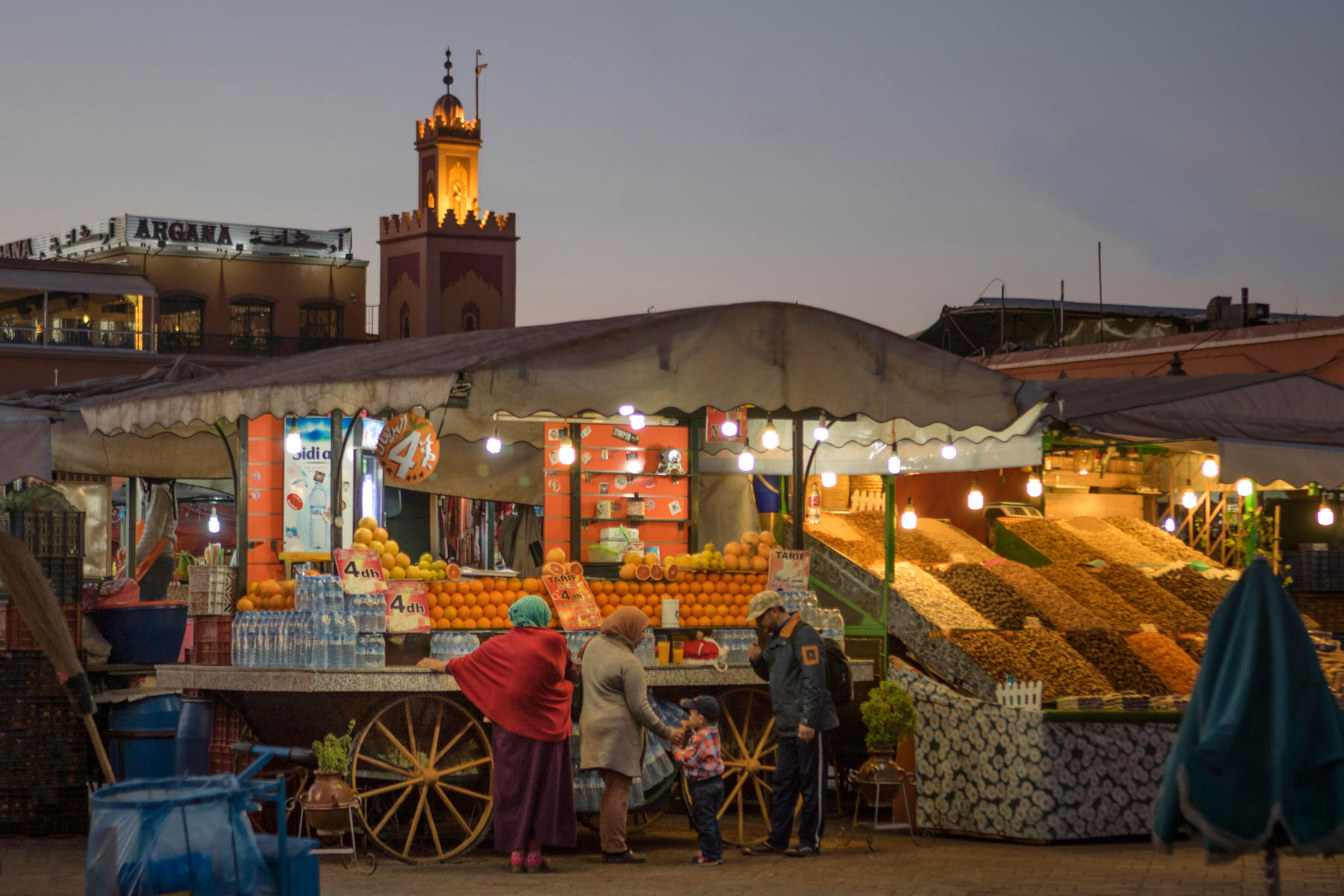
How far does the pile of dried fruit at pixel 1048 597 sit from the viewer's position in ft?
33.9

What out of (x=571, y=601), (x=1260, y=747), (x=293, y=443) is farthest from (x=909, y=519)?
(x=1260, y=747)

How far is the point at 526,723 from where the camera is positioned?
7645mm

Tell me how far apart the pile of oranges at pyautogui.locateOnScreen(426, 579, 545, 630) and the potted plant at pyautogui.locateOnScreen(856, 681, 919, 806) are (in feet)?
6.09

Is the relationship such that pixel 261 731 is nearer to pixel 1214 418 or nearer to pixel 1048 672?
pixel 1048 672

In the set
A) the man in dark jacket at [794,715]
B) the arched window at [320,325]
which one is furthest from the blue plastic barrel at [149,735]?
the arched window at [320,325]

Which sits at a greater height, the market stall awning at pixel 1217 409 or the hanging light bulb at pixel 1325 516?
the market stall awning at pixel 1217 409

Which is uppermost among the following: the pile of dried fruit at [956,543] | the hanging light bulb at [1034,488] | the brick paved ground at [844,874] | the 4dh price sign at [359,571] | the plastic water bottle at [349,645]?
the hanging light bulb at [1034,488]

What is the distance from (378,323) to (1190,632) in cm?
3823

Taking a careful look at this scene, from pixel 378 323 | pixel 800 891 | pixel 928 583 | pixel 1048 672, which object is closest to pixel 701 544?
pixel 928 583

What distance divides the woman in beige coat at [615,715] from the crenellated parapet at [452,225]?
38111 millimetres

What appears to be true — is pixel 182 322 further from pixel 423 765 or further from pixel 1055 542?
pixel 423 765

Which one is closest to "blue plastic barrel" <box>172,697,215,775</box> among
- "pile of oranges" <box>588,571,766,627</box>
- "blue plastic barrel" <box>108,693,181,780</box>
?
"blue plastic barrel" <box>108,693,181,780</box>

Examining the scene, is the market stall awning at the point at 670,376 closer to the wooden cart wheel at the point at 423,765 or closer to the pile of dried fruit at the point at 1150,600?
the wooden cart wheel at the point at 423,765

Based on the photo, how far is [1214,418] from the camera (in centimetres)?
1059
